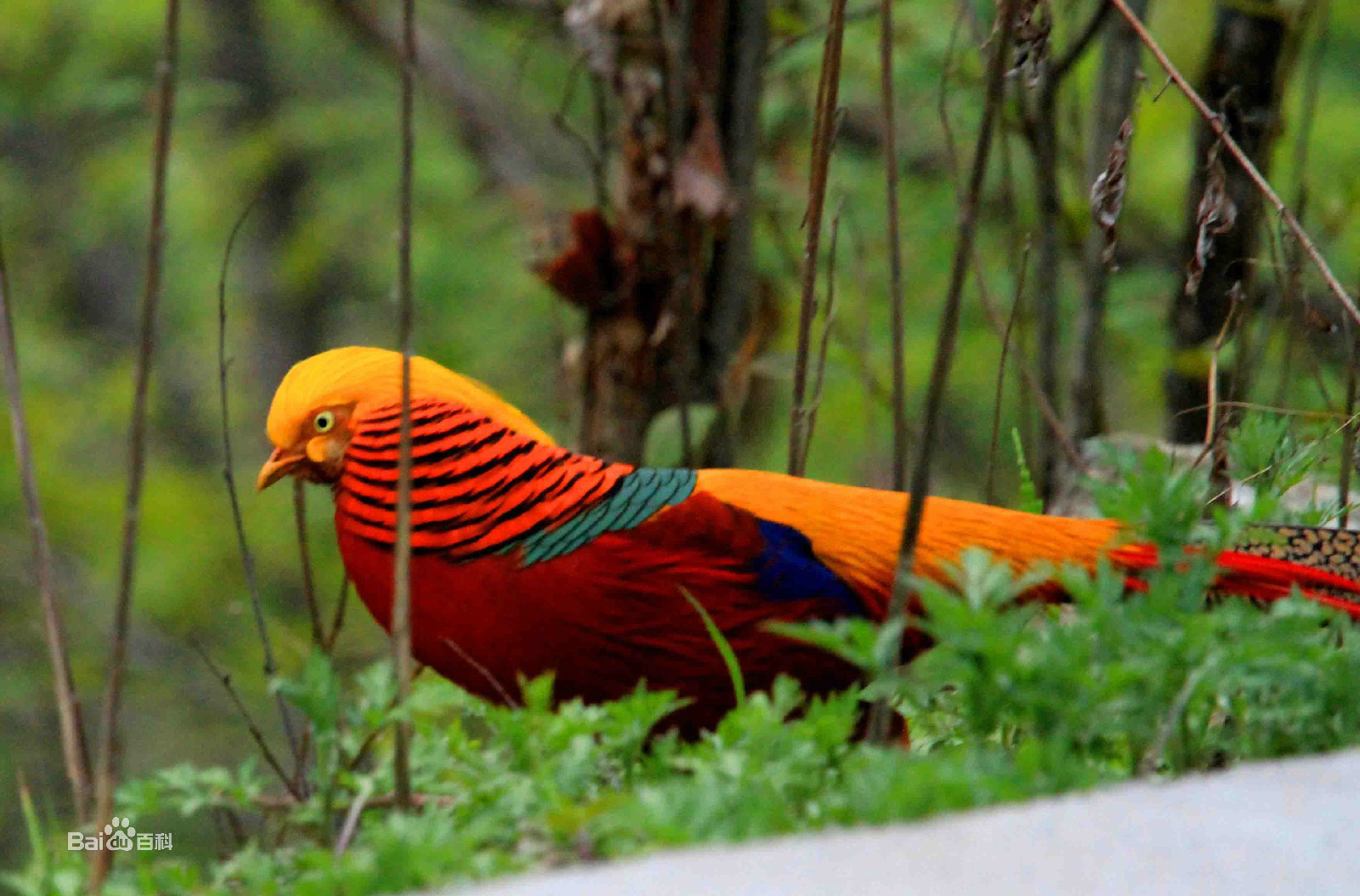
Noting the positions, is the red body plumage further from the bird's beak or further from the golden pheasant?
the bird's beak

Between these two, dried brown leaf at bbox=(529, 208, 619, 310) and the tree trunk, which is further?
dried brown leaf at bbox=(529, 208, 619, 310)

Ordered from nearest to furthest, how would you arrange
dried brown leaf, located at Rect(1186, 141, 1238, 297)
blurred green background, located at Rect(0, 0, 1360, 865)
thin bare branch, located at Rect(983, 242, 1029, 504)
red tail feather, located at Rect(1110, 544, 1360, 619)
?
dried brown leaf, located at Rect(1186, 141, 1238, 297), red tail feather, located at Rect(1110, 544, 1360, 619), thin bare branch, located at Rect(983, 242, 1029, 504), blurred green background, located at Rect(0, 0, 1360, 865)

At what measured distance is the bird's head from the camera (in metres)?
2.59

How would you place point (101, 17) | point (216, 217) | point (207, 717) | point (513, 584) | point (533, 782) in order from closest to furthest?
point (533, 782)
point (513, 584)
point (207, 717)
point (101, 17)
point (216, 217)

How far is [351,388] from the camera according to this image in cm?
261

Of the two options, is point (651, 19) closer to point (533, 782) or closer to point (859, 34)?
point (859, 34)

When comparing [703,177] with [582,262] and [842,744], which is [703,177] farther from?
[842,744]

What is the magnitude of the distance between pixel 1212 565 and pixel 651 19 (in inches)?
98.8

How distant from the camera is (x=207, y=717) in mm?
7035

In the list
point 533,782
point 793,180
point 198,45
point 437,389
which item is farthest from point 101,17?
point 533,782

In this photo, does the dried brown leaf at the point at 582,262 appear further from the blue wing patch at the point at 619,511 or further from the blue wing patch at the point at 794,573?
the blue wing patch at the point at 794,573

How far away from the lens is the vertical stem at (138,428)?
173 centimetres

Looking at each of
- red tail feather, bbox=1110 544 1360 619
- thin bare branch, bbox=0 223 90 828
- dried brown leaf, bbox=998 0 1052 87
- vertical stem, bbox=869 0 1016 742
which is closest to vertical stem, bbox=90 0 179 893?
thin bare branch, bbox=0 223 90 828

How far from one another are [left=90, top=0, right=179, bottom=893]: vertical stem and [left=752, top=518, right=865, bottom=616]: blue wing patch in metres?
1.11
